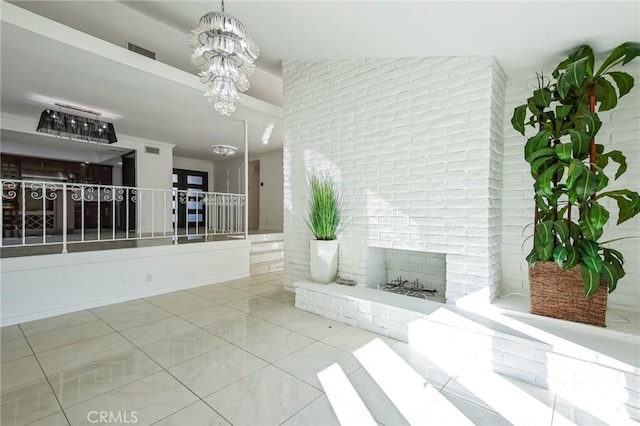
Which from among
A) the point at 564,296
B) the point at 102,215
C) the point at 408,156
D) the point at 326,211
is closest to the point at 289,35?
the point at 408,156

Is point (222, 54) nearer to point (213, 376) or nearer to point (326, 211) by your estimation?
point (326, 211)

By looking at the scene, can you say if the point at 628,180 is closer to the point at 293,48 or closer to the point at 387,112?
the point at 387,112

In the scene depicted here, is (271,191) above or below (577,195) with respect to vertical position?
above

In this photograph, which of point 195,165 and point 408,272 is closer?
point 408,272

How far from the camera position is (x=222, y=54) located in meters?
2.05

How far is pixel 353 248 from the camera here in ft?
11.3

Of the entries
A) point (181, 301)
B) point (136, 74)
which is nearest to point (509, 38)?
point (136, 74)

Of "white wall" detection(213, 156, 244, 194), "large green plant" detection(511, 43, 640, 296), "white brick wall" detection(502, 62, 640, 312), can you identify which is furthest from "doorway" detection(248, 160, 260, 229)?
"large green plant" detection(511, 43, 640, 296)

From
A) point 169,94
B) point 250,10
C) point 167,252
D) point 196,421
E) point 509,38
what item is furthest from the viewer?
point 167,252

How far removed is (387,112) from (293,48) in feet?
4.62

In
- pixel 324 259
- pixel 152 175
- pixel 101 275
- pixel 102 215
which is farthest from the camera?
pixel 102 215

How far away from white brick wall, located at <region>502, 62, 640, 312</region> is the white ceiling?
38 cm

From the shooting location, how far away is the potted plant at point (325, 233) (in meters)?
3.37

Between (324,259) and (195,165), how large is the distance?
7331 mm
